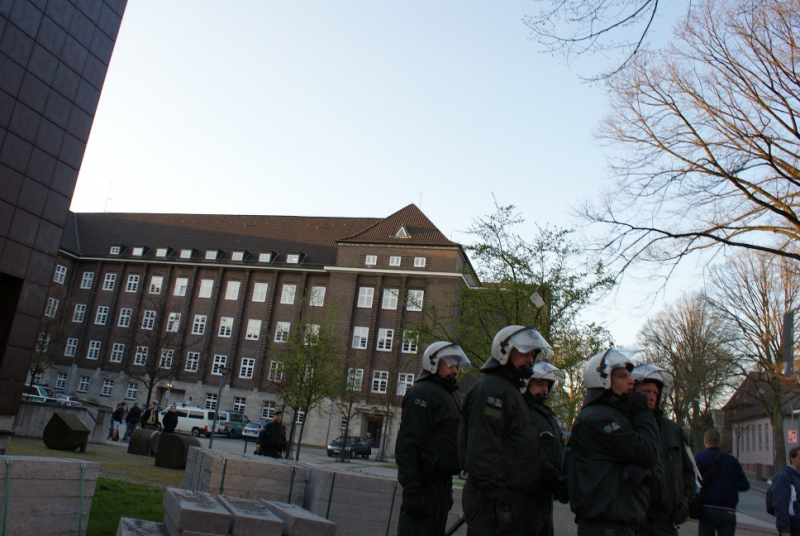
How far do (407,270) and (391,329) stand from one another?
5.14 metres

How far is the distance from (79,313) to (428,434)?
66332mm

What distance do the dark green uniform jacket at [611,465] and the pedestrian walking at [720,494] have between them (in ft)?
14.2

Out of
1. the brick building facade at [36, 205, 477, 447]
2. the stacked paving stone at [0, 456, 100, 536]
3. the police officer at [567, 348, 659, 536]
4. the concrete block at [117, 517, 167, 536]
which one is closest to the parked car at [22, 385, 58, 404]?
the brick building facade at [36, 205, 477, 447]

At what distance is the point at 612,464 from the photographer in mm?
4602

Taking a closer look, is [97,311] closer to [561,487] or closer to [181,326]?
[181,326]

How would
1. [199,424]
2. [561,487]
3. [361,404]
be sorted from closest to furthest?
[561,487] < [199,424] < [361,404]

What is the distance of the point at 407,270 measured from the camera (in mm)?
53750

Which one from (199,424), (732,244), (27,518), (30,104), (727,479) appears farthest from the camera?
(199,424)

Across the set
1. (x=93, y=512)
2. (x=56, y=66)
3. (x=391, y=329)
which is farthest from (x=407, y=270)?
(x=93, y=512)

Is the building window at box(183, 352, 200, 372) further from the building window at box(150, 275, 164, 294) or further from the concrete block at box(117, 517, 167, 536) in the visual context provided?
the concrete block at box(117, 517, 167, 536)

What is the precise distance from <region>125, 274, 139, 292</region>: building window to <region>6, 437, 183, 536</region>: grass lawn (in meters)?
45.8

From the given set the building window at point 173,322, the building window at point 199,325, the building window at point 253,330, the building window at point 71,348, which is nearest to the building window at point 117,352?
the building window at point 71,348

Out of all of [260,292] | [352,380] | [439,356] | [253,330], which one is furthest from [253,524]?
[260,292]

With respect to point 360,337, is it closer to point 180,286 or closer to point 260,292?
point 260,292
